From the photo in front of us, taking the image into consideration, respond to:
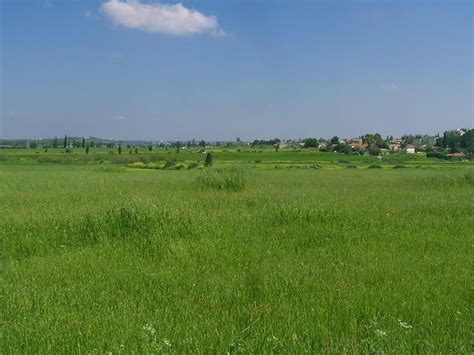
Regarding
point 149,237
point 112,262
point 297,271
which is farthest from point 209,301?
point 149,237

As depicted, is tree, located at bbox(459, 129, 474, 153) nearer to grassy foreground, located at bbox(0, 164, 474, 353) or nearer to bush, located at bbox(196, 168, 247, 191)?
bush, located at bbox(196, 168, 247, 191)

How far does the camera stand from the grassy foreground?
3812mm

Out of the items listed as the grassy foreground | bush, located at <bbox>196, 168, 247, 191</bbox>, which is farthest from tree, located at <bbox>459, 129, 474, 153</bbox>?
the grassy foreground

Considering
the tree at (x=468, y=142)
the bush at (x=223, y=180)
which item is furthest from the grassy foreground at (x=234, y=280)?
the tree at (x=468, y=142)

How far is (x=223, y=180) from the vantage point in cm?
1888

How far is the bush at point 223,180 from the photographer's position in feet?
61.0

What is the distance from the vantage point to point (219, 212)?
406 inches

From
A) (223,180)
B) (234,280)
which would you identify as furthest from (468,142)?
(234,280)

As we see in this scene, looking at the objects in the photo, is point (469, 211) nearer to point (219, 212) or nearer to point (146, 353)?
point (219, 212)

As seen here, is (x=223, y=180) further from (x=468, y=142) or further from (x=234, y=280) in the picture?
(x=468, y=142)

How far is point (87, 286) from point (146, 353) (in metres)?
2.79

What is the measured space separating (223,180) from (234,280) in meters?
13.4

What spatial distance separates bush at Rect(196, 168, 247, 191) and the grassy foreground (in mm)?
7964

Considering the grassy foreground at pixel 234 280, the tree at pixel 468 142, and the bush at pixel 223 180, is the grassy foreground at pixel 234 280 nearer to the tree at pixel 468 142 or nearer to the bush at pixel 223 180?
the bush at pixel 223 180
